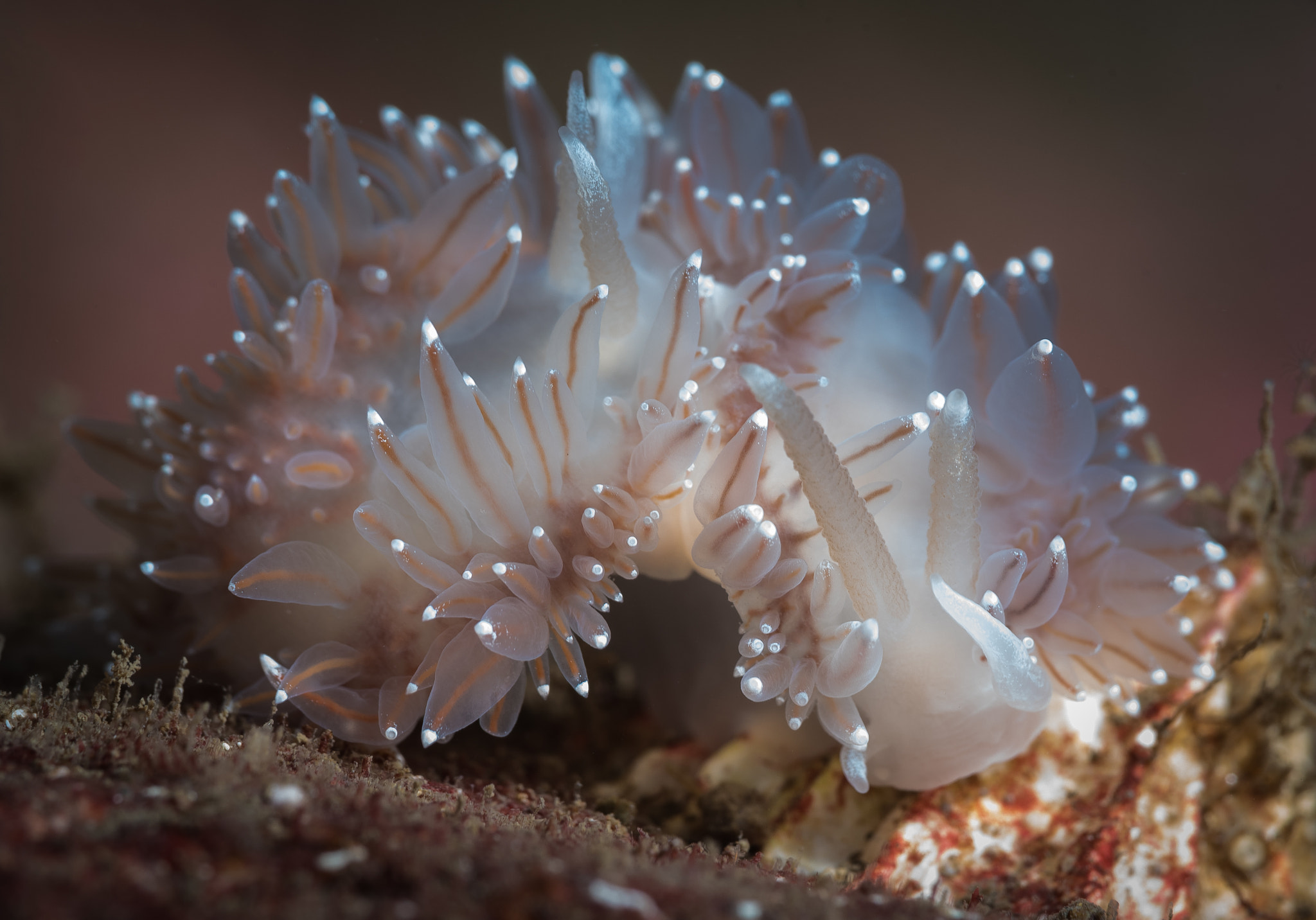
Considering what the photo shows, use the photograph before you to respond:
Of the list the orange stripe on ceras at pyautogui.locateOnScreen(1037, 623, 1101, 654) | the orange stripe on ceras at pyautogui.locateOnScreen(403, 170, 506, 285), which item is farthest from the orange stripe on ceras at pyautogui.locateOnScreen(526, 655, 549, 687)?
the orange stripe on ceras at pyautogui.locateOnScreen(1037, 623, 1101, 654)

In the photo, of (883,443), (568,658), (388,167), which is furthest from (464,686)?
(388,167)

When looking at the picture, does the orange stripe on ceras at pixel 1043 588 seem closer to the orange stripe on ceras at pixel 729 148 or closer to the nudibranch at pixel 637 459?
the nudibranch at pixel 637 459

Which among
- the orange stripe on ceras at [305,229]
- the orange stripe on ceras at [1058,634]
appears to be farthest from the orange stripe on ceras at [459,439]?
the orange stripe on ceras at [1058,634]

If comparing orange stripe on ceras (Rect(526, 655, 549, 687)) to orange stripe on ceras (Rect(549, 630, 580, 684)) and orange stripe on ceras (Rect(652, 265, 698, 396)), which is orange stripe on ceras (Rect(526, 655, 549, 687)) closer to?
orange stripe on ceras (Rect(549, 630, 580, 684))

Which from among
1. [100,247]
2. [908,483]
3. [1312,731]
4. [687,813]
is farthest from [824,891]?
[100,247]

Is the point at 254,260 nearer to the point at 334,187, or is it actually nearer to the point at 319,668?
the point at 334,187

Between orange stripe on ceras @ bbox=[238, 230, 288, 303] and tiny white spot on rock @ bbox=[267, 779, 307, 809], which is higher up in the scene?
orange stripe on ceras @ bbox=[238, 230, 288, 303]
